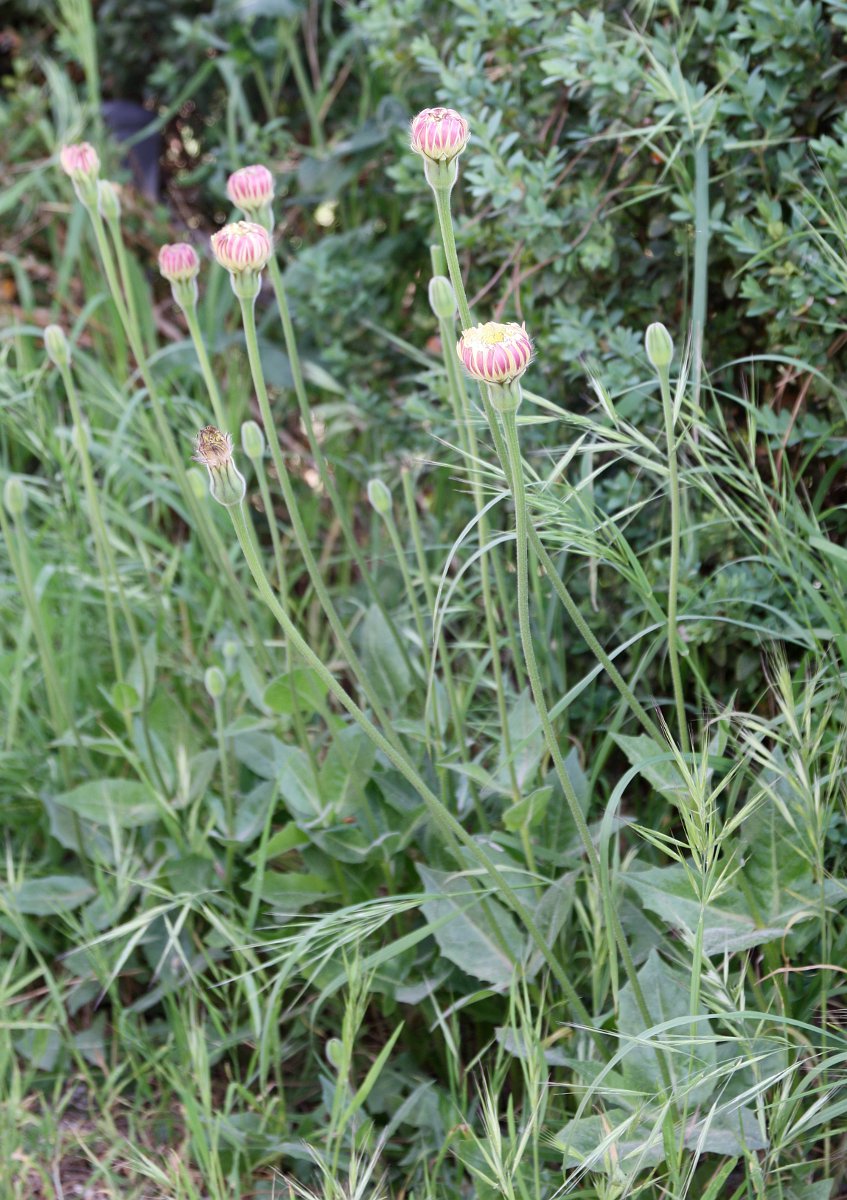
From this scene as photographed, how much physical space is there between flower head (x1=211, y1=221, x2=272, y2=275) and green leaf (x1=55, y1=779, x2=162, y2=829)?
641mm

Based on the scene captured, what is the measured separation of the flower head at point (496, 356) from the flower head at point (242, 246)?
26cm

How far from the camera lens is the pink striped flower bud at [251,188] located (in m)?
1.09

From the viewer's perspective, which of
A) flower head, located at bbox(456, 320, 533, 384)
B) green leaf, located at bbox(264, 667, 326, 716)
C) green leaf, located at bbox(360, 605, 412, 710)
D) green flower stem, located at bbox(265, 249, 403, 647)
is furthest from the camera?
green leaf, located at bbox(360, 605, 412, 710)

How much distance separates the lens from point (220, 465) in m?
0.85

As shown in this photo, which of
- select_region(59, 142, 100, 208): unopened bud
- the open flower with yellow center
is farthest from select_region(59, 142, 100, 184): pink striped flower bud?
the open flower with yellow center

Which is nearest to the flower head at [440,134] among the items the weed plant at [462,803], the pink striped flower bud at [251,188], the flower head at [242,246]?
the weed plant at [462,803]

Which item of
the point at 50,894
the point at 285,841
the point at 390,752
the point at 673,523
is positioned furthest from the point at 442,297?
the point at 50,894

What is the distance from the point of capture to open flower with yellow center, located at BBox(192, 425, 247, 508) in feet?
2.77

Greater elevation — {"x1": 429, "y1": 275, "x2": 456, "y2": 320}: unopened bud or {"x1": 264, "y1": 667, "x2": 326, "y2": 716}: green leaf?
{"x1": 429, "y1": 275, "x2": 456, "y2": 320}: unopened bud

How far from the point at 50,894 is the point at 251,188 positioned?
→ 0.84 metres

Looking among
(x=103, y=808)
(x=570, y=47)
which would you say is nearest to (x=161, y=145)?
(x=570, y=47)

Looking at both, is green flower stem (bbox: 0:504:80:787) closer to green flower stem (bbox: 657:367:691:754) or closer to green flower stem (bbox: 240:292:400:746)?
green flower stem (bbox: 240:292:400:746)

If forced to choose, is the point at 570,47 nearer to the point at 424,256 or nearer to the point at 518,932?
the point at 424,256

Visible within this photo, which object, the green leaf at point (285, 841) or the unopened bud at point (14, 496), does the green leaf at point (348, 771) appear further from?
the unopened bud at point (14, 496)
